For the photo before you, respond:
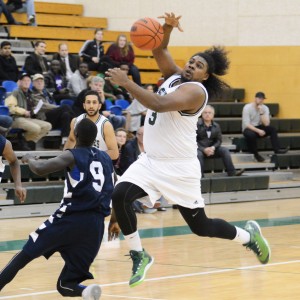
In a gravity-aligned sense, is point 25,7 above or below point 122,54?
above

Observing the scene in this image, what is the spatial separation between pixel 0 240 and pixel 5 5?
8.28m

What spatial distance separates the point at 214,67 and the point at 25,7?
11.6 m

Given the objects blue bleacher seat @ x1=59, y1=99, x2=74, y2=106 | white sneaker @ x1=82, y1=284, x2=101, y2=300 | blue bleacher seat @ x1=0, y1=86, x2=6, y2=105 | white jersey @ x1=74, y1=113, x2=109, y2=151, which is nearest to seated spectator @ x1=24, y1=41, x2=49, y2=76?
blue bleacher seat @ x1=59, y1=99, x2=74, y2=106

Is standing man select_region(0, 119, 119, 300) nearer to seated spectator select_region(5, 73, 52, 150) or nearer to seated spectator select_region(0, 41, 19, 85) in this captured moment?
seated spectator select_region(5, 73, 52, 150)

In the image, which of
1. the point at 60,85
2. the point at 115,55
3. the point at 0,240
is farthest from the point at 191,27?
the point at 0,240

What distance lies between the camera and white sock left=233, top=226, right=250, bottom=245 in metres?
7.23

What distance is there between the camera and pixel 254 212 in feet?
43.7

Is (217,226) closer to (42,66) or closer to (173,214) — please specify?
(173,214)

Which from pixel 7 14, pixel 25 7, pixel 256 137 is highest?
pixel 25 7

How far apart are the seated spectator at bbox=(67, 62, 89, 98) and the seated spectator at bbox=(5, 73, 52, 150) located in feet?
4.57

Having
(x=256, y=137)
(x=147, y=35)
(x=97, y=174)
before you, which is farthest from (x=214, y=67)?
(x=256, y=137)

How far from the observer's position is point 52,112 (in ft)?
46.2

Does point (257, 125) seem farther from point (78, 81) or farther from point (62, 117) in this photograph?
point (62, 117)

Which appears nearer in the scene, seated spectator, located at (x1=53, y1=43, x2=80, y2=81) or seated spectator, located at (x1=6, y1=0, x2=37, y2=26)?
seated spectator, located at (x1=53, y1=43, x2=80, y2=81)
